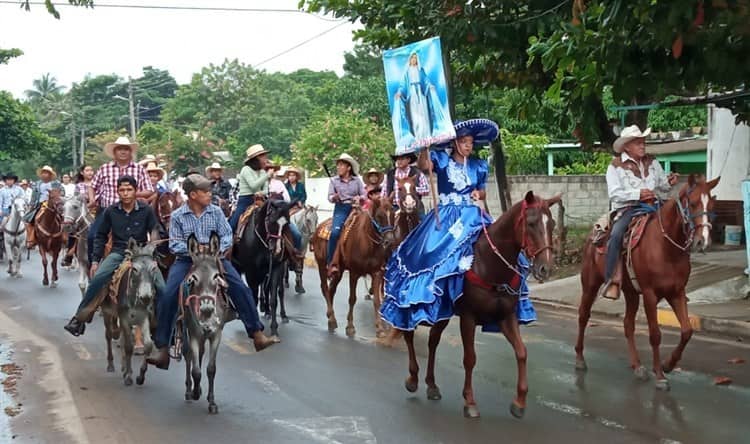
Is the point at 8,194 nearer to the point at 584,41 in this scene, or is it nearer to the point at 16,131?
the point at 16,131

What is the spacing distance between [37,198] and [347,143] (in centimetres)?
1309

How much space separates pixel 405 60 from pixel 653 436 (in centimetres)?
421

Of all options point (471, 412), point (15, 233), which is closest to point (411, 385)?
point (471, 412)

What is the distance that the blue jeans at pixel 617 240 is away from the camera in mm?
10422

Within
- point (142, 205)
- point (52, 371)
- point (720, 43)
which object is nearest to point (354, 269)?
point (142, 205)

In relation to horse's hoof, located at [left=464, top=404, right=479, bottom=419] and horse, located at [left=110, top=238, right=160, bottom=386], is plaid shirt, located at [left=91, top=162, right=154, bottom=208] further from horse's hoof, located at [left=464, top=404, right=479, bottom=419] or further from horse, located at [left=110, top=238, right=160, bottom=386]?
horse's hoof, located at [left=464, top=404, right=479, bottom=419]

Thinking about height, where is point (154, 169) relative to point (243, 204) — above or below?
above

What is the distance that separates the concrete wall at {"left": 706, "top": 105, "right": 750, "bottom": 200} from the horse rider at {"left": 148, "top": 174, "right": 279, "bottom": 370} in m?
14.2

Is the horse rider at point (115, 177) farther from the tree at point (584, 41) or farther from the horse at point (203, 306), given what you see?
the tree at point (584, 41)

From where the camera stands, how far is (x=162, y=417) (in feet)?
28.7

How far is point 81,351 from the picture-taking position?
12.4 metres

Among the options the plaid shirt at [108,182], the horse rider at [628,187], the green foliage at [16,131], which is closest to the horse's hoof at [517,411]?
the horse rider at [628,187]

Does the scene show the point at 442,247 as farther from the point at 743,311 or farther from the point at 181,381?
the point at 743,311

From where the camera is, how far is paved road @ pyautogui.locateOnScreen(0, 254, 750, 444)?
26.3ft
